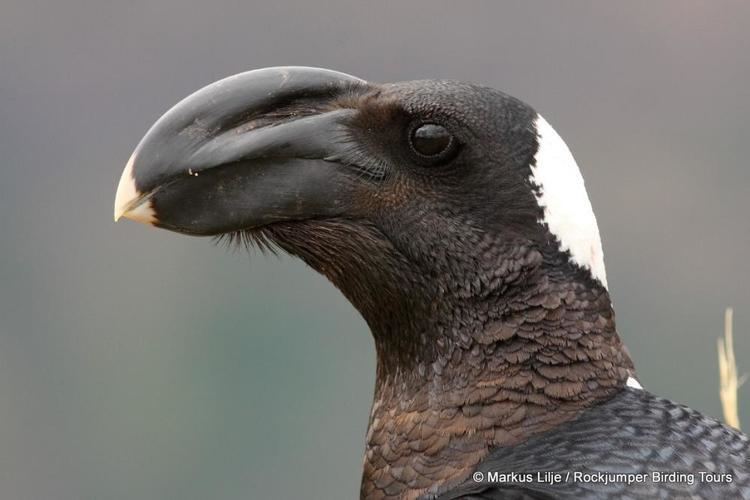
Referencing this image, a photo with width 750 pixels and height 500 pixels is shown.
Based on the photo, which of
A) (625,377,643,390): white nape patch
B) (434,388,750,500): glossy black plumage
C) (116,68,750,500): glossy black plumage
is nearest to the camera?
(434,388,750,500): glossy black plumage

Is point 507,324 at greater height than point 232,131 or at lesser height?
lesser

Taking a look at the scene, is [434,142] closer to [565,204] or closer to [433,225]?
[433,225]

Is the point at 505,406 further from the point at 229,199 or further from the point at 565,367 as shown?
the point at 229,199

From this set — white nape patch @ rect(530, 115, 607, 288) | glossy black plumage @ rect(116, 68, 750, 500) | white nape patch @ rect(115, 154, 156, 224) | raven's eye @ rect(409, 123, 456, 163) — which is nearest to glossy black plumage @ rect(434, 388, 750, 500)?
glossy black plumage @ rect(116, 68, 750, 500)

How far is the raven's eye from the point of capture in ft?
9.68

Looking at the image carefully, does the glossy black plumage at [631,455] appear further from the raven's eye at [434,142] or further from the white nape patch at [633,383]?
the raven's eye at [434,142]

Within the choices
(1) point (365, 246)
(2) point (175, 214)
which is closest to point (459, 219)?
(1) point (365, 246)

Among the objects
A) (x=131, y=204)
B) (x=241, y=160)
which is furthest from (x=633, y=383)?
(x=131, y=204)

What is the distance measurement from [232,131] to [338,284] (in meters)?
0.47

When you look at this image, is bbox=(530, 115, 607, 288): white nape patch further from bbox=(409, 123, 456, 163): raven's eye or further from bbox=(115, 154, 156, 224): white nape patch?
bbox=(115, 154, 156, 224): white nape patch

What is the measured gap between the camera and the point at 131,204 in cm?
291

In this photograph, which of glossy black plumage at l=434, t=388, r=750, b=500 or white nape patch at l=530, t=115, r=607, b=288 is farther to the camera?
white nape patch at l=530, t=115, r=607, b=288

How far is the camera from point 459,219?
295 cm

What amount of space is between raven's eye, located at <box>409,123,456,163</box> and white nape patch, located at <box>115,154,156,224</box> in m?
0.61
